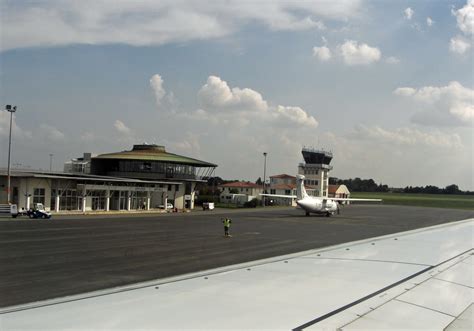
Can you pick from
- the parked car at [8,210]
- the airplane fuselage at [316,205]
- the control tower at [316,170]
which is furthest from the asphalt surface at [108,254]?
the control tower at [316,170]

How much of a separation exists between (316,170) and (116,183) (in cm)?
8031

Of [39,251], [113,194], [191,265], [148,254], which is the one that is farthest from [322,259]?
[113,194]

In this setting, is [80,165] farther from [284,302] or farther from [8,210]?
[284,302]

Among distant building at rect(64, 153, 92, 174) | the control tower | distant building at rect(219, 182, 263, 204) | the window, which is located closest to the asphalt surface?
the window

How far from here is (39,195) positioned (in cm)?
5478

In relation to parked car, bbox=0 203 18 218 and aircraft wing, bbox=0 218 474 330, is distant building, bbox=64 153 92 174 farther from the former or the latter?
aircraft wing, bbox=0 218 474 330

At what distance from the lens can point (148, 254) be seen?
22.3m

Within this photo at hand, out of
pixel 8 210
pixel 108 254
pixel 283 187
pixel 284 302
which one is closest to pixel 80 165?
pixel 8 210

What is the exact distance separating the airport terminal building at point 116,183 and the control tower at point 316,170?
56225mm

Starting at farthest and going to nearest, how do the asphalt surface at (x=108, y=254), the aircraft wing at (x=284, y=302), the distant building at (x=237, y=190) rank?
the distant building at (x=237, y=190), the asphalt surface at (x=108, y=254), the aircraft wing at (x=284, y=302)

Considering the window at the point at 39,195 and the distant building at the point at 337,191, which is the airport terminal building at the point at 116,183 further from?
the distant building at the point at 337,191

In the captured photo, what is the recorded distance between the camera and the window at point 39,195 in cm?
5425

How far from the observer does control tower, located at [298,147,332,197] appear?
440ft

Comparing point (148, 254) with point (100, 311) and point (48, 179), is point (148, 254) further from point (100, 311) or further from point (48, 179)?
point (48, 179)
